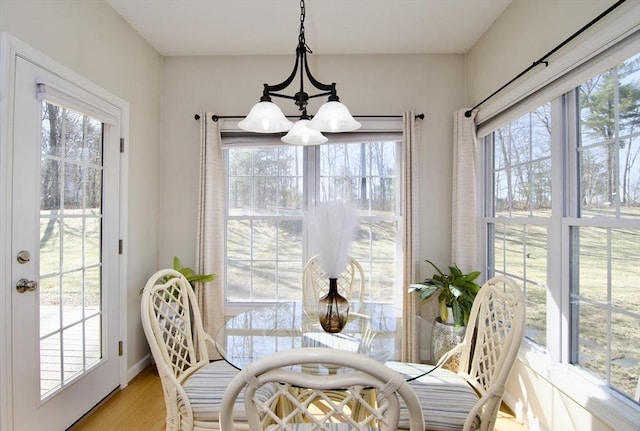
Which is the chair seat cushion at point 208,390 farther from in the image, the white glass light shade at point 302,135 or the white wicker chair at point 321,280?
the white glass light shade at point 302,135

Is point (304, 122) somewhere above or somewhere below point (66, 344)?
above

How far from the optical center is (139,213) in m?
2.72

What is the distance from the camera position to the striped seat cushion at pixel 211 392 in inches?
56.8

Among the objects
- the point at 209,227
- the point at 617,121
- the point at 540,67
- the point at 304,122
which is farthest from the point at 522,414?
the point at 209,227

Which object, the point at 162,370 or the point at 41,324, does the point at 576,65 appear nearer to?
the point at 162,370

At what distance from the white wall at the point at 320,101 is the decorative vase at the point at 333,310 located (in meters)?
1.51

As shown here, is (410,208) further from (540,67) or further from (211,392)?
(211,392)

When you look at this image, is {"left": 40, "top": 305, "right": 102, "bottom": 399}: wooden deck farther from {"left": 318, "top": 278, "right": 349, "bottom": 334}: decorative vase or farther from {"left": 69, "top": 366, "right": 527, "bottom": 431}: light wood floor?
{"left": 318, "top": 278, "right": 349, "bottom": 334}: decorative vase

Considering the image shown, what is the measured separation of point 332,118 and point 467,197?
166 cm

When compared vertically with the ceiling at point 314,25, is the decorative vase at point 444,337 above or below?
below

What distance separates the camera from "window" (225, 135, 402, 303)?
3014 millimetres

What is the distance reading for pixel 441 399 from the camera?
1.46 meters

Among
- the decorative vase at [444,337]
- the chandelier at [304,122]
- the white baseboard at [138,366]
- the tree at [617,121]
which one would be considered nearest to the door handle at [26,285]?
the white baseboard at [138,366]

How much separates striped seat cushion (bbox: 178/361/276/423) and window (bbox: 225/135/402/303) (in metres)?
1.35
